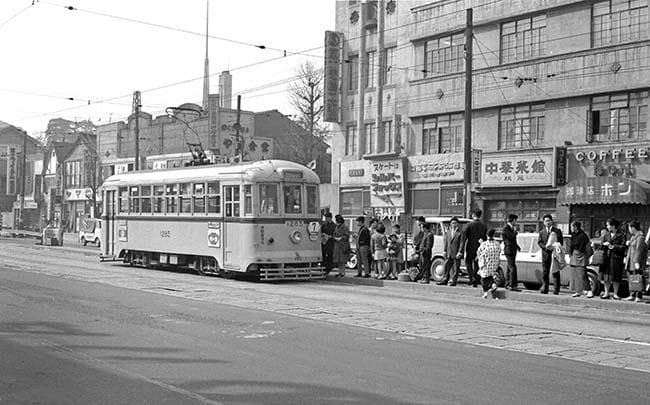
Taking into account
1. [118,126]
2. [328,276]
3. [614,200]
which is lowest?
[328,276]

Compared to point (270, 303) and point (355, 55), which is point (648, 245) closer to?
point (270, 303)

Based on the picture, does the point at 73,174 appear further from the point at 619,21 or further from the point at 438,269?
the point at 438,269

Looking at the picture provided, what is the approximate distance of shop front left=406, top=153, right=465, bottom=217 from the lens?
108 feet

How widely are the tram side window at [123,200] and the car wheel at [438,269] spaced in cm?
1067

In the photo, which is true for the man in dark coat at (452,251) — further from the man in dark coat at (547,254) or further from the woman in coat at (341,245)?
the woman in coat at (341,245)

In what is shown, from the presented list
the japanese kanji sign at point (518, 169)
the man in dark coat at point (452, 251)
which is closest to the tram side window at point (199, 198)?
the man in dark coat at point (452, 251)

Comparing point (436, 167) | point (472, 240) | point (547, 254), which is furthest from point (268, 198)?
point (436, 167)

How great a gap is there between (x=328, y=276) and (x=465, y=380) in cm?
1502

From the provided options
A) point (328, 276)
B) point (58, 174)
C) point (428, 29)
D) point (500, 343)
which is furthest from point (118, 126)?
point (500, 343)

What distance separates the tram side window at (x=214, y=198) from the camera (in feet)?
73.0

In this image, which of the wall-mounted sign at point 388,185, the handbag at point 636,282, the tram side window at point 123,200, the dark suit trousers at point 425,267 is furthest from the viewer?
the wall-mounted sign at point 388,185

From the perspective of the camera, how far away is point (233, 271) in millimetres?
22031

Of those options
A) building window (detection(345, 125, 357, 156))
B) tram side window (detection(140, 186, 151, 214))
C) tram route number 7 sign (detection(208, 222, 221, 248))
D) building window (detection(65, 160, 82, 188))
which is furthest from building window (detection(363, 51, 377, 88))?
building window (detection(65, 160, 82, 188))

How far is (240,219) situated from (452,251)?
5.58 meters
